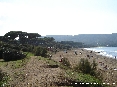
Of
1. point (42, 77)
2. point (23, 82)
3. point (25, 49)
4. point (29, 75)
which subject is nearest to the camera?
point (23, 82)

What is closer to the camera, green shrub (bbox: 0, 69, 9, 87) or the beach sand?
green shrub (bbox: 0, 69, 9, 87)

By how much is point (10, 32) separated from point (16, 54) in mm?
57394

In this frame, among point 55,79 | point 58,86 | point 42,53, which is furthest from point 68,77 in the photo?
point 42,53

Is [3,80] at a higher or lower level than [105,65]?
higher

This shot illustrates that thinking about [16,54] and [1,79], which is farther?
[16,54]

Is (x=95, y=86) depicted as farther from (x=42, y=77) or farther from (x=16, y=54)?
(x=16, y=54)

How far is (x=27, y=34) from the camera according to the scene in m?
116

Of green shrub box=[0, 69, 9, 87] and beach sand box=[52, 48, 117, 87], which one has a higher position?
green shrub box=[0, 69, 9, 87]

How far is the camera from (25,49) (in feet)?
252

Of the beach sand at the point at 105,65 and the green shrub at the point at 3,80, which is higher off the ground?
the green shrub at the point at 3,80

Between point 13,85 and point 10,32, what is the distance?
8434 centimetres

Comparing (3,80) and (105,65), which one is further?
(105,65)

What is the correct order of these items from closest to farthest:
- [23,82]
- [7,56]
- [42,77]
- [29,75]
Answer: [23,82] → [42,77] → [29,75] → [7,56]

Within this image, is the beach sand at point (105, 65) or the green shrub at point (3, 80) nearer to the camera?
the green shrub at point (3, 80)
